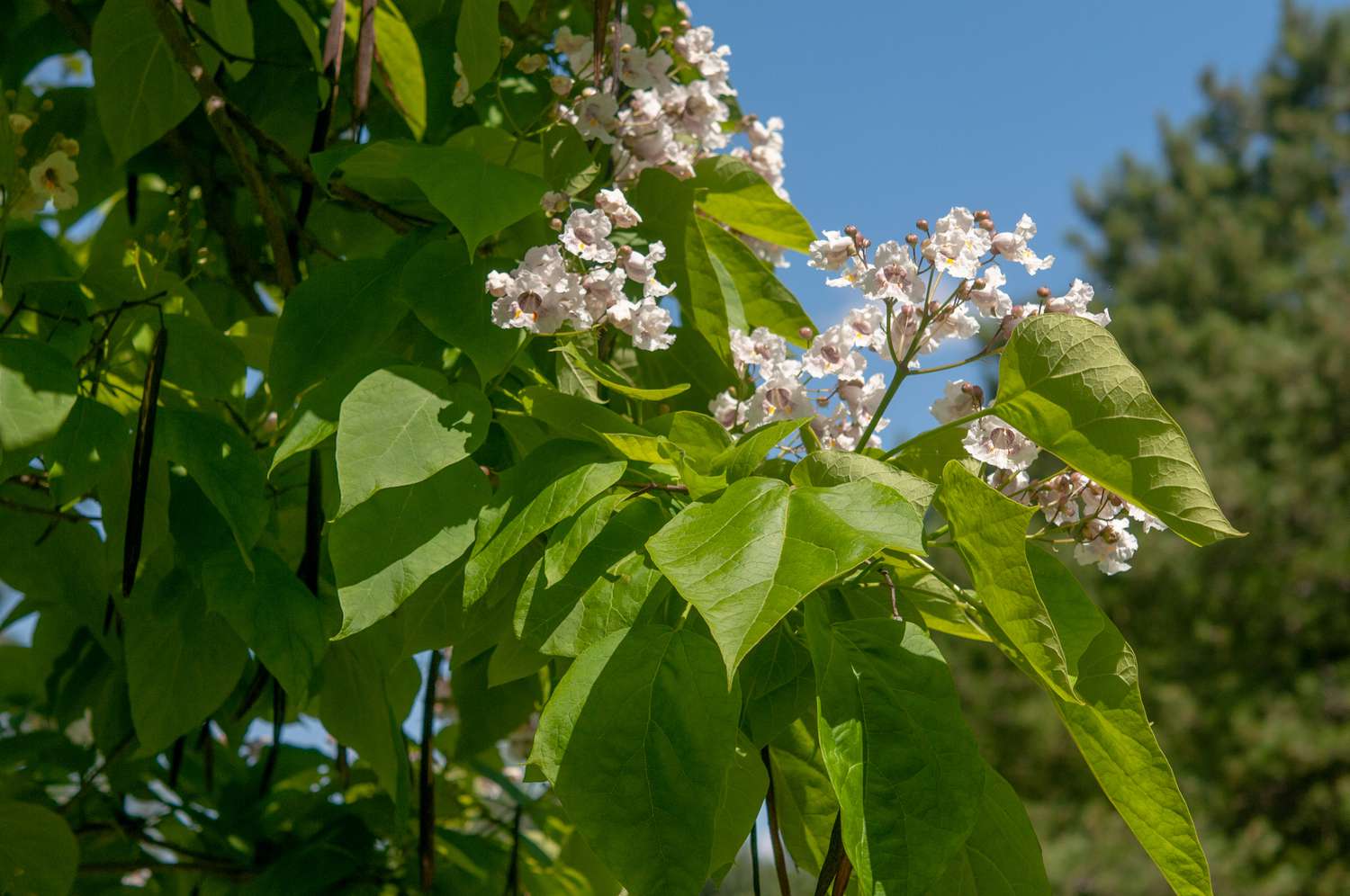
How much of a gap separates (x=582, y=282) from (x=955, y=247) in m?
0.26

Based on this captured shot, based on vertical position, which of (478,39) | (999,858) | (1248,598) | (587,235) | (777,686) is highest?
(1248,598)

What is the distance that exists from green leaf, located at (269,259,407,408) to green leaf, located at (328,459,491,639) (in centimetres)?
17

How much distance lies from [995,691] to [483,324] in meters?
11.1

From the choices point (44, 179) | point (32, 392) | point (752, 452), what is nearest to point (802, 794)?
point (752, 452)

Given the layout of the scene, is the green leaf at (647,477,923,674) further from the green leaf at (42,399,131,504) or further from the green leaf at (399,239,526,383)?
the green leaf at (42,399,131,504)

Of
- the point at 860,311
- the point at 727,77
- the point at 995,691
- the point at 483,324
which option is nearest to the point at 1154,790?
the point at 860,311

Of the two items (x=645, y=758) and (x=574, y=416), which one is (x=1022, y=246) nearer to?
(x=574, y=416)

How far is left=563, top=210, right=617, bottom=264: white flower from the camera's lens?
2.77 ft

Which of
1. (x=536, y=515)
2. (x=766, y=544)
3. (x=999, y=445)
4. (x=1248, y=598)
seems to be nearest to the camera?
(x=766, y=544)

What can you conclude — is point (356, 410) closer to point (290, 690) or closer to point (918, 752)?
point (290, 690)

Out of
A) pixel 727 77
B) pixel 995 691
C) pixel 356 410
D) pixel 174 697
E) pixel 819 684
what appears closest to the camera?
pixel 819 684

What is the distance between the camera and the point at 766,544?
1.88 feet

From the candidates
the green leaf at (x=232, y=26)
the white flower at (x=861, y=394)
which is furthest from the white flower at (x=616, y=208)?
the green leaf at (x=232, y=26)

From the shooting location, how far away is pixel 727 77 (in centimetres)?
119
